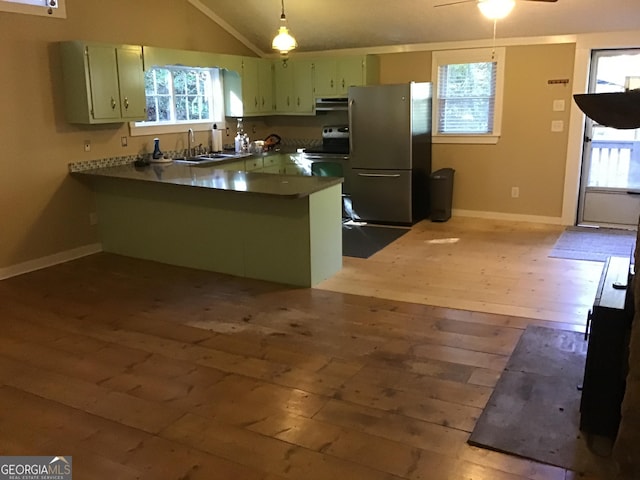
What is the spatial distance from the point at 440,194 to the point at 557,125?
4.95ft

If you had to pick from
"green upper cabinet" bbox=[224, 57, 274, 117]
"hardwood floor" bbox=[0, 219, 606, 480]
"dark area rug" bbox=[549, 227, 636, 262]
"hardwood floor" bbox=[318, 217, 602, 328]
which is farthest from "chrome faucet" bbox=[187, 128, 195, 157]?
"dark area rug" bbox=[549, 227, 636, 262]

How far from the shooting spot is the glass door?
6191 mm

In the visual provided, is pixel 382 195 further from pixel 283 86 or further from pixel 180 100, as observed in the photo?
pixel 180 100

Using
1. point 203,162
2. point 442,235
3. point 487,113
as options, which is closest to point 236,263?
point 203,162

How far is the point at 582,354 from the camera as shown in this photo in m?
3.30

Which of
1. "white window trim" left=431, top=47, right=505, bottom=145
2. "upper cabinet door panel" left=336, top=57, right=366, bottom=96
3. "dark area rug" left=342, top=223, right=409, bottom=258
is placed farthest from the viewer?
"upper cabinet door panel" left=336, top=57, right=366, bottom=96

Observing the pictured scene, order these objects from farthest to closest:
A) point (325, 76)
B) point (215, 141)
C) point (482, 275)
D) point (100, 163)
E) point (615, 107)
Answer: point (325, 76), point (215, 141), point (100, 163), point (482, 275), point (615, 107)

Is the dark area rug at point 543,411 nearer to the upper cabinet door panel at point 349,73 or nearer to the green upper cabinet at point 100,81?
the green upper cabinet at point 100,81

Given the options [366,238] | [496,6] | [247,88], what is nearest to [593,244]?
[366,238]

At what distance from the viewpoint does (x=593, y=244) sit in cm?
576

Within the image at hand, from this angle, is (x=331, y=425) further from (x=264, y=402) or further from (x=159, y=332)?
(x=159, y=332)

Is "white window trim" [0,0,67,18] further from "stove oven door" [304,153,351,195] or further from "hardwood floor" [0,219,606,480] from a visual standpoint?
"stove oven door" [304,153,351,195]

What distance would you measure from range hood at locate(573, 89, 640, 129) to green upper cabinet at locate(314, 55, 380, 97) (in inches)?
201

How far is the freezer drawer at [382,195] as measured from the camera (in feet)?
22.0
